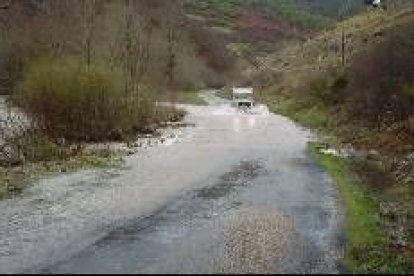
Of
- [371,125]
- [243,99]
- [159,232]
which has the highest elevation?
[243,99]

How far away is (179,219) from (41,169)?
11.8m

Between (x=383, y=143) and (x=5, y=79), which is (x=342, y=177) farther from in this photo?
(x=5, y=79)

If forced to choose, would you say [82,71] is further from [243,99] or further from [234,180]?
[243,99]

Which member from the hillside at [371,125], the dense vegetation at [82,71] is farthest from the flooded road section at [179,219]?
the dense vegetation at [82,71]

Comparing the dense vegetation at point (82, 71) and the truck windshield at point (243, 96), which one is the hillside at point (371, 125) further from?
the dense vegetation at point (82, 71)

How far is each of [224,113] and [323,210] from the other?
51.2 meters

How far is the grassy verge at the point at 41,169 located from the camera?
30359mm

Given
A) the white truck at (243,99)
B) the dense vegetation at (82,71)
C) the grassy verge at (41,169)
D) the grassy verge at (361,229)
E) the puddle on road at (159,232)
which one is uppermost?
the dense vegetation at (82,71)

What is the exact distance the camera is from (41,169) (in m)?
34.8

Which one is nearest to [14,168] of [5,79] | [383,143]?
[383,143]

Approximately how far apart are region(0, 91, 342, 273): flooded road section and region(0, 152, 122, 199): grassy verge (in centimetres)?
69

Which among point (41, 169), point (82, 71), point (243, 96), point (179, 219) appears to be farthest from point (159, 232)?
point (243, 96)

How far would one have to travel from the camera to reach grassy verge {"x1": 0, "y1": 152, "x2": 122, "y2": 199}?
30.4m

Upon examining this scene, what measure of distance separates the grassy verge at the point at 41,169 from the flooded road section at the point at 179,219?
2.25ft
